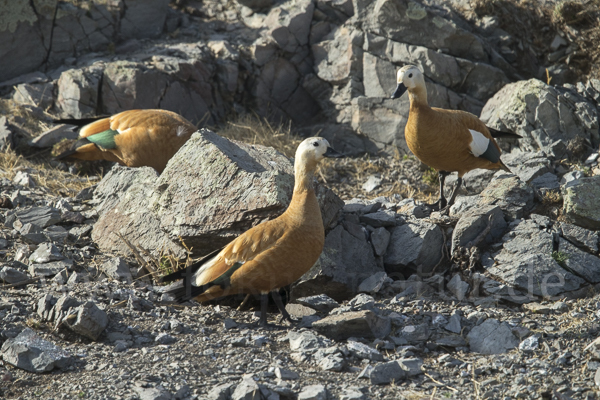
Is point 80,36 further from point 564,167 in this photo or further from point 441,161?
point 564,167

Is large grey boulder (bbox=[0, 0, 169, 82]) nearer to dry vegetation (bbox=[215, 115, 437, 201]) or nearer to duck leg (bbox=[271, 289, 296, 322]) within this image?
dry vegetation (bbox=[215, 115, 437, 201])

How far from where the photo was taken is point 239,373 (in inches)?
149

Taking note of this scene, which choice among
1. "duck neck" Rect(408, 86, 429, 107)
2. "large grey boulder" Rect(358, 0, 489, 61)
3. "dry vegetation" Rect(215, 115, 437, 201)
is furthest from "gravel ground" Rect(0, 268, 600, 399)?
"large grey boulder" Rect(358, 0, 489, 61)

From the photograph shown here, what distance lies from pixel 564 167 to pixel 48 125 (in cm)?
743

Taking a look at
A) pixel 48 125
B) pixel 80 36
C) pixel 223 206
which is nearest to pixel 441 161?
pixel 223 206

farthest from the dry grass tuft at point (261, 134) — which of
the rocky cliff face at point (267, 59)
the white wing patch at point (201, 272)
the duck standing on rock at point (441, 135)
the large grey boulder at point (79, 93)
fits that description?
the white wing patch at point (201, 272)

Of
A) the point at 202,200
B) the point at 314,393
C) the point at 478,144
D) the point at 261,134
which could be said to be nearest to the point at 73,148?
the point at 202,200

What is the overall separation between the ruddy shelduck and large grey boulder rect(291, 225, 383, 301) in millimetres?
2321

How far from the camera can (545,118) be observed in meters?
7.86

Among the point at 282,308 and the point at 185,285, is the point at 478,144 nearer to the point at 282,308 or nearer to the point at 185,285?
the point at 282,308

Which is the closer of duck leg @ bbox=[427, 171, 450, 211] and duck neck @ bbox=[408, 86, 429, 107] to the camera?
duck neck @ bbox=[408, 86, 429, 107]

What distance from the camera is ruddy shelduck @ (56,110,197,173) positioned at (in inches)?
261

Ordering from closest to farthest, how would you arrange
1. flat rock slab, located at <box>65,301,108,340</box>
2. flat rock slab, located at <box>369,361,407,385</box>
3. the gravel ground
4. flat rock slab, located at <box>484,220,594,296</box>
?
the gravel ground → flat rock slab, located at <box>369,361,407,385</box> → flat rock slab, located at <box>65,301,108,340</box> → flat rock slab, located at <box>484,220,594,296</box>

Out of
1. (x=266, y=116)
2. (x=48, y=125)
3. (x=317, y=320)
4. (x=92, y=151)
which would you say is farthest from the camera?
(x=266, y=116)
